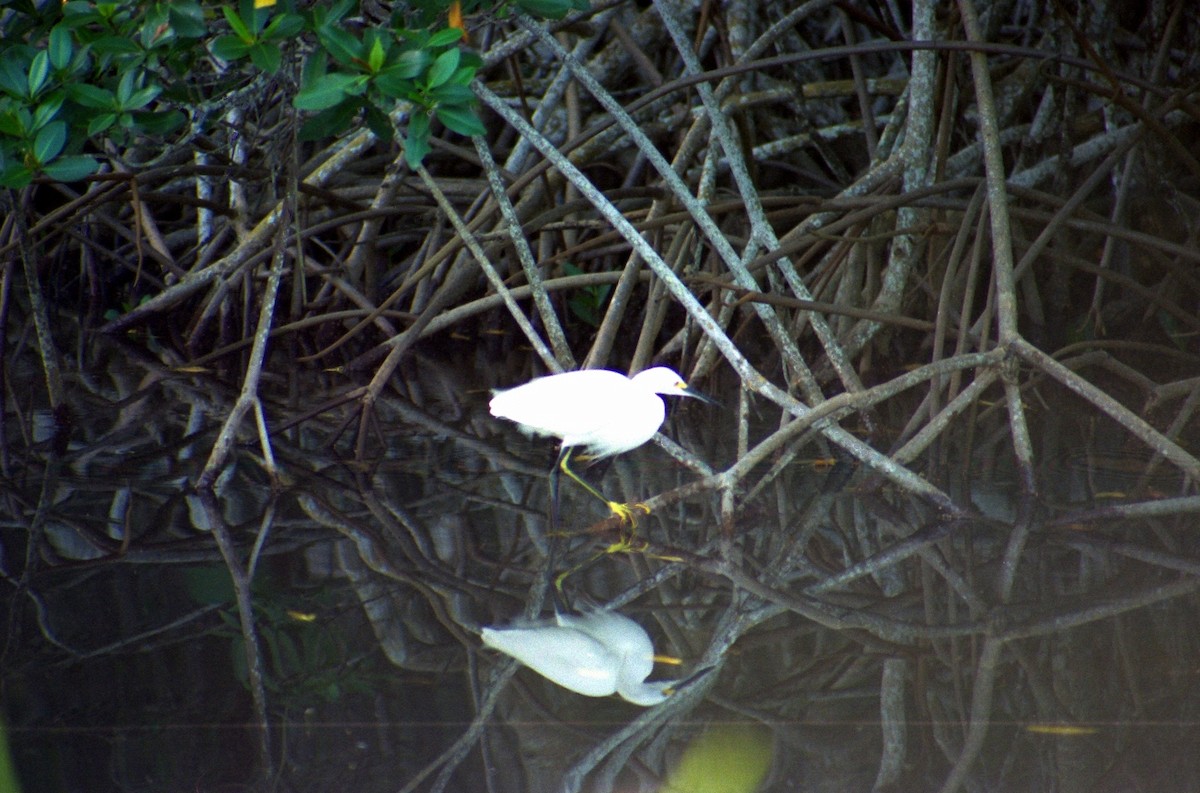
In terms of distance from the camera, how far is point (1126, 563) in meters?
2.93

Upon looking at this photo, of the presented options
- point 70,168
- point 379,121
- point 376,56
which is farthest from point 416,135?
point 70,168

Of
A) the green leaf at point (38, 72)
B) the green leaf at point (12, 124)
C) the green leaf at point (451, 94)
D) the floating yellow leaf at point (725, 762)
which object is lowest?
the floating yellow leaf at point (725, 762)

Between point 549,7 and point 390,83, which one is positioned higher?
point 549,7

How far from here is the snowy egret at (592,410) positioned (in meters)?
3.24

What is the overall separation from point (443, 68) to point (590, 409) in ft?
3.28

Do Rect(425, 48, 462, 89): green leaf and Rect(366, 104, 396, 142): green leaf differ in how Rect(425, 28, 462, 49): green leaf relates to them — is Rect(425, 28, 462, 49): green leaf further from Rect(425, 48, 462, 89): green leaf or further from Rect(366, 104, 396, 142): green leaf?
Rect(366, 104, 396, 142): green leaf

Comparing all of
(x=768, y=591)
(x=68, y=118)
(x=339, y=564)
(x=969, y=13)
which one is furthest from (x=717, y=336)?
(x=68, y=118)

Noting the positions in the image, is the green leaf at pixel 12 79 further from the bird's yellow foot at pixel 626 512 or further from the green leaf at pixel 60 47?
the bird's yellow foot at pixel 626 512

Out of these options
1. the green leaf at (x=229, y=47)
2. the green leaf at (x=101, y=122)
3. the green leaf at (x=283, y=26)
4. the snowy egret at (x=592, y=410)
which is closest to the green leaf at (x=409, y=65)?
the green leaf at (x=283, y=26)

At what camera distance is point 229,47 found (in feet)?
8.79

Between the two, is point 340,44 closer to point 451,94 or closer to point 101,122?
point 451,94

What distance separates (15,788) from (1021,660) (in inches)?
72.6

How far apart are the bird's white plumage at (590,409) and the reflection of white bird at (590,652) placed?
25.2 inches

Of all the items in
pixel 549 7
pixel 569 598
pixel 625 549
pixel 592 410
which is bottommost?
pixel 569 598
